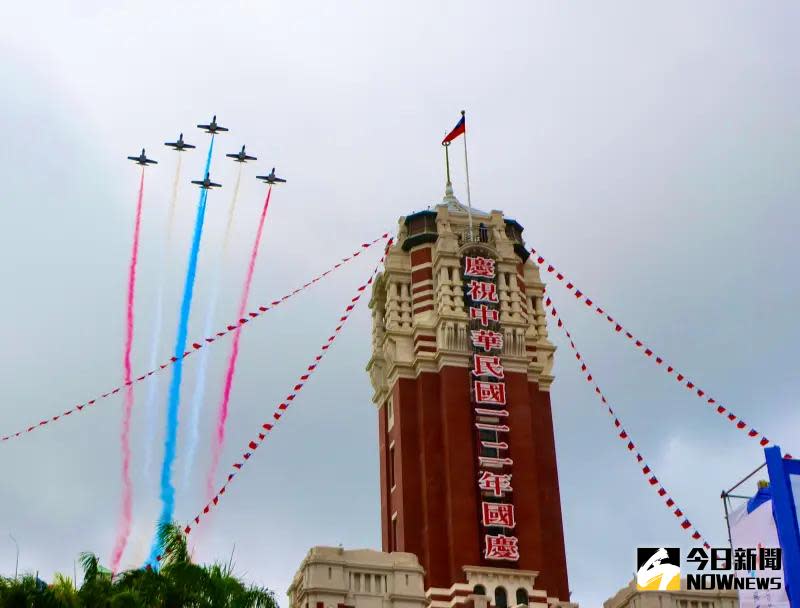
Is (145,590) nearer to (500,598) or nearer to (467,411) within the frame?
(500,598)

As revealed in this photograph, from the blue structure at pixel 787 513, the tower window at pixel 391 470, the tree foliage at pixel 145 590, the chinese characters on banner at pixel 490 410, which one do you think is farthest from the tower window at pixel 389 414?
the blue structure at pixel 787 513

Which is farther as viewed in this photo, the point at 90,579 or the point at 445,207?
the point at 445,207

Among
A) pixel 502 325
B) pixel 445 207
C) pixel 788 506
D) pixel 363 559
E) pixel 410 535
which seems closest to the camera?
pixel 788 506

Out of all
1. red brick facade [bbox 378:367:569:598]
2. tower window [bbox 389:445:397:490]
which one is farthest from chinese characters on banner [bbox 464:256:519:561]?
tower window [bbox 389:445:397:490]

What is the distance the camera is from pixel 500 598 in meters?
70.9

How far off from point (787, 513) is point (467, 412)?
4268 centimetres

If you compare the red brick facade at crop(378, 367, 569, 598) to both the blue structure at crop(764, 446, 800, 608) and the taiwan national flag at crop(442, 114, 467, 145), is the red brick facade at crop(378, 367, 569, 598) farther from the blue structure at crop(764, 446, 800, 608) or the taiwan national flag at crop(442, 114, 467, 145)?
the blue structure at crop(764, 446, 800, 608)

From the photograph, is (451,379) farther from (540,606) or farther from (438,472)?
(540,606)

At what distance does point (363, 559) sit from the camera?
6091 centimetres

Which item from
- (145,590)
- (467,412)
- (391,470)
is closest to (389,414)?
(391,470)

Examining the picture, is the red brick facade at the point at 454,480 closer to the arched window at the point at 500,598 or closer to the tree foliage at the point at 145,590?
the arched window at the point at 500,598

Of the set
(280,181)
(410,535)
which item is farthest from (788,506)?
(280,181)

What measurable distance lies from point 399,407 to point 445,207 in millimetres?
15363

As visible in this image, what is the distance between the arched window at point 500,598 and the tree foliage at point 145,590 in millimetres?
34051
